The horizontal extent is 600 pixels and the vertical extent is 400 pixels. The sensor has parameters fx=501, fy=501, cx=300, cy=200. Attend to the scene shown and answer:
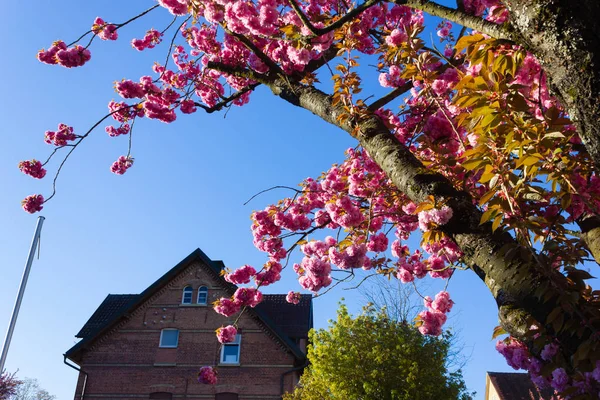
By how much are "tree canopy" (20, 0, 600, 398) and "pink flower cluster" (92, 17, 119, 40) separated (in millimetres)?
37

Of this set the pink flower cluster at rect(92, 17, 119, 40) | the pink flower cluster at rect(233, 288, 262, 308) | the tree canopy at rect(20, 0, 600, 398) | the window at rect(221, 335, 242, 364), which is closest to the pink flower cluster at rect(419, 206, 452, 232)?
the tree canopy at rect(20, 0, 600, 398)

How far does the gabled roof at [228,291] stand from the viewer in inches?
774

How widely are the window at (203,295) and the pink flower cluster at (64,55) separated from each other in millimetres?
15925

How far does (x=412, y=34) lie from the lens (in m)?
3.63

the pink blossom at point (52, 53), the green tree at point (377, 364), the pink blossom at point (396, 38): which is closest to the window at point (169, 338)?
the green tree at point (377, 364)

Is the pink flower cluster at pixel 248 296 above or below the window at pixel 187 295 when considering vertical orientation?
below

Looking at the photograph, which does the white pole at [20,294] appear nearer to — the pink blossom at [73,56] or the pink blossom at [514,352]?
the pink blossom at [73,56]


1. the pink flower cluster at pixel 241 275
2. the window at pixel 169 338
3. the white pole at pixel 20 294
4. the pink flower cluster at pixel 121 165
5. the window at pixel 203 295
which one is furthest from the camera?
the window at pixel 203 295

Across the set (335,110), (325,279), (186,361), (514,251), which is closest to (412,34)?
(335,110)

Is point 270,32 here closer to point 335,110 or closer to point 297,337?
point 335,110

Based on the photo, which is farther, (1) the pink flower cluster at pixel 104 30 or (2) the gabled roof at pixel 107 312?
(2) the gabled roof at pixel 107 312

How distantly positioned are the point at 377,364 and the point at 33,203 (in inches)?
446

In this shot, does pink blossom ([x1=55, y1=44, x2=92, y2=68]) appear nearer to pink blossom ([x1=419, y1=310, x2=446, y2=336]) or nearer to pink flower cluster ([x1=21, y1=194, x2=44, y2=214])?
pink flower cluster ([x1=21, y1=194, x2=44, y2=214])

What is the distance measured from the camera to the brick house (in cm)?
1923
